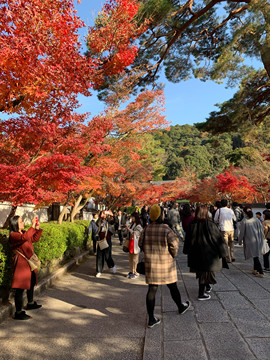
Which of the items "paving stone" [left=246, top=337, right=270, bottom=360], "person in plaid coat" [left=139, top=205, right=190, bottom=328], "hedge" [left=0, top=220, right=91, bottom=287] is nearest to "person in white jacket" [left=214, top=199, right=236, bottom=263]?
"person in plaid coat" [left=139, top=205, right=190, bottom=328]

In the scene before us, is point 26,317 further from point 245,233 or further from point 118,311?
point 245,233

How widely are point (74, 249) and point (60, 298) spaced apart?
3866mm

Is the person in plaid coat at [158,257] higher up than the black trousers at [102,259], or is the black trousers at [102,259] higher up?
the person in plaid coat at [158,257]

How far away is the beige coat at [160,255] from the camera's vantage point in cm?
362

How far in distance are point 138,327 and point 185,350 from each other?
0.90 m

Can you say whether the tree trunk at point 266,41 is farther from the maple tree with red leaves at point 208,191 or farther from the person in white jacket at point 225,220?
the maple tree with red leaves at point 208,191

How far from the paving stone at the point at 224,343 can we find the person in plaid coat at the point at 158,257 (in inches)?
25.1

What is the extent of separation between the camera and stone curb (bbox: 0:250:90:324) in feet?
13.1

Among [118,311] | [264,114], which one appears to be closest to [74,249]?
[118,311]

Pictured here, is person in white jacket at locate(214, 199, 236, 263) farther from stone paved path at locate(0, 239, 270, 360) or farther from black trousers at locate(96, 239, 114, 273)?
black trousers at locate(96, 239, 114, 273)

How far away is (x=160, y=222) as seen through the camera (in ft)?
12.5

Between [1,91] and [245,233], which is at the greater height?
[1,91]

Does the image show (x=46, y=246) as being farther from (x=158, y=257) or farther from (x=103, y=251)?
(x=158, y=257)

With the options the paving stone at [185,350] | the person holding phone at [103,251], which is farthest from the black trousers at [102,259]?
the paving stone at [185,350]
